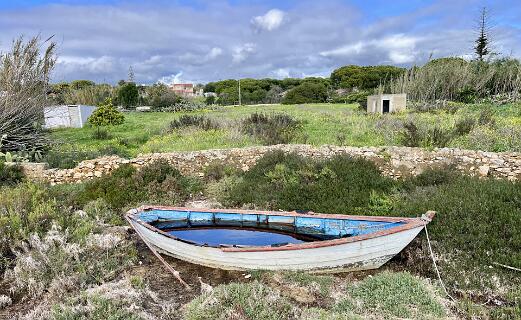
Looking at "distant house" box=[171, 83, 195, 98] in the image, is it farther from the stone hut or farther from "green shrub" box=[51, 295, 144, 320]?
"green shrub" box=[51, 295, 144, 320]

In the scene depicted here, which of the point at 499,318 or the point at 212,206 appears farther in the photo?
the point at 212,206

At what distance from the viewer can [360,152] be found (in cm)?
977

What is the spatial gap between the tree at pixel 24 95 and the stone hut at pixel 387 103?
17.2m

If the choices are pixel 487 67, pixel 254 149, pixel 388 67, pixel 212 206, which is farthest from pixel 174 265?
pixel 388 67

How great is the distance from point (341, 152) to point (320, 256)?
5270mm

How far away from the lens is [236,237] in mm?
6199

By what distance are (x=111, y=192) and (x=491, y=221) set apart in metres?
6.88

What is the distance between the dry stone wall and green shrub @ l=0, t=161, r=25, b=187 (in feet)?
0.68

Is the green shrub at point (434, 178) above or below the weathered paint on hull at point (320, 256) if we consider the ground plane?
above

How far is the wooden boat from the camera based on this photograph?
16.3 feet

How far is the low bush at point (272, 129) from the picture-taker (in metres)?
13.4

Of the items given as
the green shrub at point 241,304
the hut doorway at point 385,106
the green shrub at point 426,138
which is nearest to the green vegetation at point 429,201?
the green shrub at point 241,304

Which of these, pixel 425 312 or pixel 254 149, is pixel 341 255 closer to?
pixel 425 312

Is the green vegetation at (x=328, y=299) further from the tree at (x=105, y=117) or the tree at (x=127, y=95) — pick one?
the tree at (x=127, y=95)
